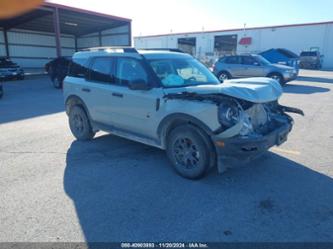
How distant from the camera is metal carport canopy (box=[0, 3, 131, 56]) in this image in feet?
76.3

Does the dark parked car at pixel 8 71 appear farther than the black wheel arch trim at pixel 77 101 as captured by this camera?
Yes

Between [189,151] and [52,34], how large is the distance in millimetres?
34862

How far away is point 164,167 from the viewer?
4.75 metres

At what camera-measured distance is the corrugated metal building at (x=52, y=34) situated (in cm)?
2619

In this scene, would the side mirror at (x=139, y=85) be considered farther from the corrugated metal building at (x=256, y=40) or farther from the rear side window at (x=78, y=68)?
the corrugated metal building at (x=256, y=40)

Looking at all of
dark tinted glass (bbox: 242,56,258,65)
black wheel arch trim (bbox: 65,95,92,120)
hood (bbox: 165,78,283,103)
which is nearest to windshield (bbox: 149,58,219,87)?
hood (bbox: 165,78,283,103)

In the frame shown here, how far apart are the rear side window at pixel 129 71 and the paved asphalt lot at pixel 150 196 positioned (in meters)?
1.36

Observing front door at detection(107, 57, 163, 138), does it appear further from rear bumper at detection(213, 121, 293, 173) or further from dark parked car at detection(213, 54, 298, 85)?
dark parked car at detection(213, 54, 298, 85)

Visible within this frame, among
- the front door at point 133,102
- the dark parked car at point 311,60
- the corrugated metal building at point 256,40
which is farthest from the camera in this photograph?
the corrugated metal building at point 256,40

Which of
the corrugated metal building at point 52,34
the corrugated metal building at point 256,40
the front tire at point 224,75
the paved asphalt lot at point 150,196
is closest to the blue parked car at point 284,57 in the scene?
the front tire at point 224,75

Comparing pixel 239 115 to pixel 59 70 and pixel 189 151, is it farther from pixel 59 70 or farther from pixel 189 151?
pixel 59 70

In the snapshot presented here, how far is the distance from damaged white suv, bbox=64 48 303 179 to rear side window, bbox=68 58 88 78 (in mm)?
20

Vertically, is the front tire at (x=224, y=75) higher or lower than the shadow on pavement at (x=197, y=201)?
higher

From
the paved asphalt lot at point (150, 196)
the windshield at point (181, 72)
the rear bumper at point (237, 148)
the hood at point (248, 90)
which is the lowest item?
the paved asphalt lot at point (150, 196)
